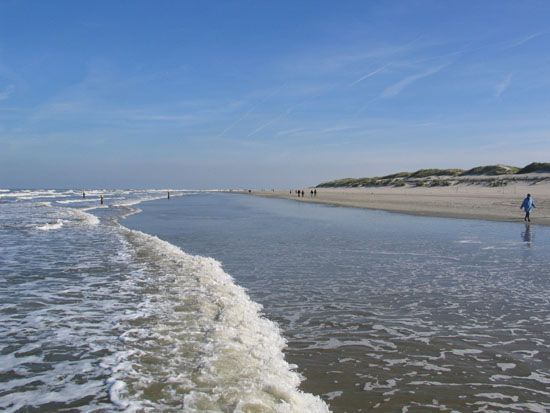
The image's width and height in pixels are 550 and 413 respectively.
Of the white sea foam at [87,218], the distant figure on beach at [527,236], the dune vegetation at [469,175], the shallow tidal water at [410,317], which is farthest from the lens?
the dune vegetation at [469,175]

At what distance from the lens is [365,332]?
753 cm

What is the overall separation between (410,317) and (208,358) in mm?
3903

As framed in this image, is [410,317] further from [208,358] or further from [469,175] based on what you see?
[469,175]

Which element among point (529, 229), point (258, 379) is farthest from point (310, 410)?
point (529, 229)

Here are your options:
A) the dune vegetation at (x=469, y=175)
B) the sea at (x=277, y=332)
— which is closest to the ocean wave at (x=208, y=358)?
the sea at (x=277, y=332)

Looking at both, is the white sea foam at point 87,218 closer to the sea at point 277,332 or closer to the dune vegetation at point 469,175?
the sea at point 277,332

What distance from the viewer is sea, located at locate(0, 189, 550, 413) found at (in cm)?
529

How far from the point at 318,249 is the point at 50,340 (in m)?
11.0

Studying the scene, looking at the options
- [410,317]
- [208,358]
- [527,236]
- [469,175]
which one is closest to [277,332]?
[208,358]

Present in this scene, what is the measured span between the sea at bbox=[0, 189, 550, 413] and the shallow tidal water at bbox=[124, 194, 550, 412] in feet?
0.10

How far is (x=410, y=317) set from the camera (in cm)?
838

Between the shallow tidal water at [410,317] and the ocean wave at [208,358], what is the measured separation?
1.15 ft

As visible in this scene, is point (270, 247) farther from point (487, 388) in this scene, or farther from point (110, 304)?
point (487, 388)

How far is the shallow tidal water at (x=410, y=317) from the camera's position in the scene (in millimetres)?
5426
